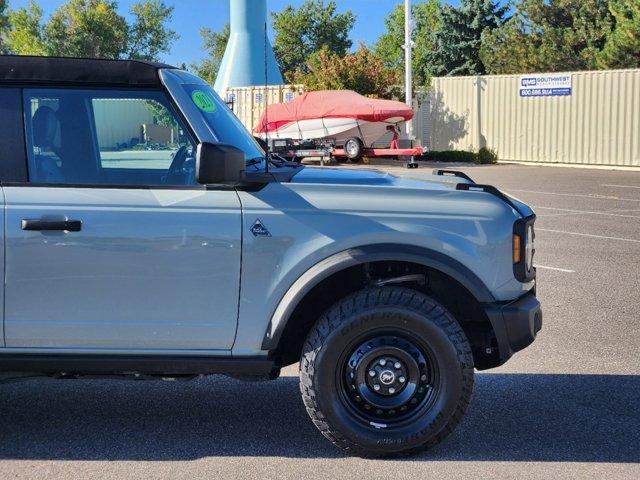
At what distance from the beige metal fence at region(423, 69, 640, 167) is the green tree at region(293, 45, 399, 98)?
8.05 ft

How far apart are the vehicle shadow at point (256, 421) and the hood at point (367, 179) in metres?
1.36

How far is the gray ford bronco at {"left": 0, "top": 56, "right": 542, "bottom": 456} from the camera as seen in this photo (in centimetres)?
467

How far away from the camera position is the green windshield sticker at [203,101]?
4986mm

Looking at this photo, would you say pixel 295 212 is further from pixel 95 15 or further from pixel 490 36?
pixel 95 15

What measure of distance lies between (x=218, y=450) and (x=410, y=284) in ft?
4.33

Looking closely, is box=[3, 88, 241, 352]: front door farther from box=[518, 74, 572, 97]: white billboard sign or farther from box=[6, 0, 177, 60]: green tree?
box=[6, 0, 177, 60]: green tree

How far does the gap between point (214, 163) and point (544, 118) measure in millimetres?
30937

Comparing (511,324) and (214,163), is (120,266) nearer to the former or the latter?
(214,163)

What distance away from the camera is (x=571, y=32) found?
49312mm

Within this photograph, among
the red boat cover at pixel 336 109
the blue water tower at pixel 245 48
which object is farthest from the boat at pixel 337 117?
the blue water tower at pixel 245 48

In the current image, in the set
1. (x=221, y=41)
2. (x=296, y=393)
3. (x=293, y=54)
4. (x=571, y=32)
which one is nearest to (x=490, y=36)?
(x=571, y=32)

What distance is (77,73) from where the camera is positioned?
491cm

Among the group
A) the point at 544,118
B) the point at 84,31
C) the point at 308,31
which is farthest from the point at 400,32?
the point at 544,118

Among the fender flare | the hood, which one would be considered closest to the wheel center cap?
the fender flare
